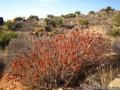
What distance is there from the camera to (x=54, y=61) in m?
8.28

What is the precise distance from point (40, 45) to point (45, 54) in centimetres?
74

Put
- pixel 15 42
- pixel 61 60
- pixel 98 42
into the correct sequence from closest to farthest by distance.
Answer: pixel 61 60, pixel 98 42, pixel 15 42

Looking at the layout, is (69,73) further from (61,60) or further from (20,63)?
(20,63)

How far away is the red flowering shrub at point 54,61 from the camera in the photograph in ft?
27.0

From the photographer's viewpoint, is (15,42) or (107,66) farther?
(15,42)

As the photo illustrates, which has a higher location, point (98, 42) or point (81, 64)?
point (98, 42)

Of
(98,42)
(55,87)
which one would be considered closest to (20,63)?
(55,87)

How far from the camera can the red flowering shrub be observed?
8241 millimetres

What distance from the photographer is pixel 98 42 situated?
30.5 feet

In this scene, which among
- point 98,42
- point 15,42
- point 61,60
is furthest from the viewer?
point 15,42

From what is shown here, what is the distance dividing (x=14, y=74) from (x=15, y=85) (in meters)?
0.50

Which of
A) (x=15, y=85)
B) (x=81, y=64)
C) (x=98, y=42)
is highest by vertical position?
(x=98, y=42)

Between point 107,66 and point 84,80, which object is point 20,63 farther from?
point 107,66

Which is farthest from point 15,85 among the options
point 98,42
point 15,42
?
point 15,42
